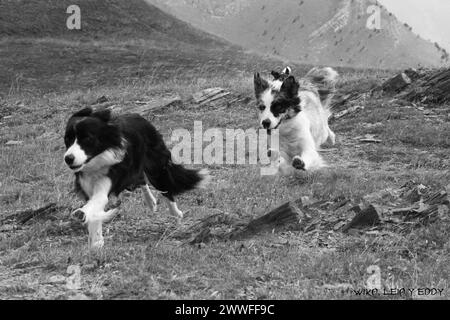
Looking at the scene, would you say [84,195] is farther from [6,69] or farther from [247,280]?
[6,69]

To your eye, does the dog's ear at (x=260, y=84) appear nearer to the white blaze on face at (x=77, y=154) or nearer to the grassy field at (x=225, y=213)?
the grassy field at (x=225, y=213)

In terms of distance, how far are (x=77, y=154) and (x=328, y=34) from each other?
65085 mm

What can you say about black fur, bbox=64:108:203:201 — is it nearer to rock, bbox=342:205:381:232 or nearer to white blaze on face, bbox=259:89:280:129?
white blaze on face, bbox=259:89:280:129

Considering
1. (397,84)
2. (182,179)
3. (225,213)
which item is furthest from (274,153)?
(397,84)

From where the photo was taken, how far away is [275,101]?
10.5 m

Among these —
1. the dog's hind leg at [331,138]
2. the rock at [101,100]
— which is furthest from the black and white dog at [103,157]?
the rock at [101,100]

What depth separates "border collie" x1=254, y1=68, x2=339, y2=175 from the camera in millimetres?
10469

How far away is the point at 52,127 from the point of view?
59.4ft

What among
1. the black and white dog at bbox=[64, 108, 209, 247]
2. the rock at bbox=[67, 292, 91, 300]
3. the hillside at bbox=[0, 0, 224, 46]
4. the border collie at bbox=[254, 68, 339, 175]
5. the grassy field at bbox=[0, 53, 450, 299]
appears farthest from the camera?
the hillside at bbox=[0, 0, 224, 46]

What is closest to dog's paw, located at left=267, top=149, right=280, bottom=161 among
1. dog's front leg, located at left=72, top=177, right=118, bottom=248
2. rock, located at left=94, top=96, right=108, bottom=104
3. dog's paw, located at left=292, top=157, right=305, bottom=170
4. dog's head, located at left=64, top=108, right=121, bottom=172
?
dog's paw, located at left=292, top=157, right=305, bottom=170

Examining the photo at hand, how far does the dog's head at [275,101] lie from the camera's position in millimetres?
10344

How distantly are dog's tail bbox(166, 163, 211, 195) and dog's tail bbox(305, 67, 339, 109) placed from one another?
4.68 m

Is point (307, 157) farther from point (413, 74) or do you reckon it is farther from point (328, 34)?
point (328, 34)
